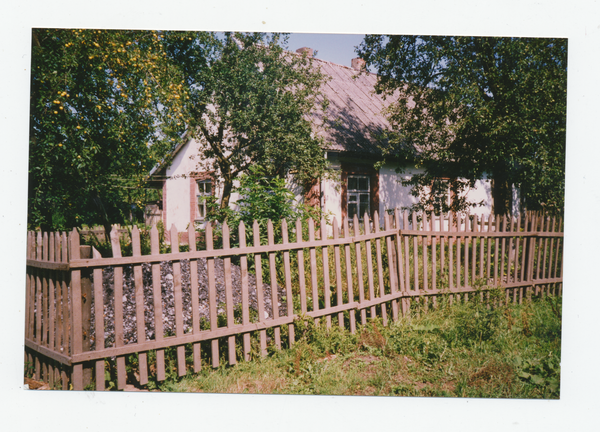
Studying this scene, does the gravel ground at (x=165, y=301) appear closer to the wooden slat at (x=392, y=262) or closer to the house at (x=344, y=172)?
the house at (x=344, y=172)

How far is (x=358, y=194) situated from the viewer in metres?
7.62

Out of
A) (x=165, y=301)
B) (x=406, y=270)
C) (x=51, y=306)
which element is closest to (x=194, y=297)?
(x=51, y=306)

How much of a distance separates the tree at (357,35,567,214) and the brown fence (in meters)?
1.02

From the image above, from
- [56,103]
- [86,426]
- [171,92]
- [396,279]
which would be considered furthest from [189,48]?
[86,426]

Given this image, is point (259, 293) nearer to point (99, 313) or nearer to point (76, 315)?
point (99, 313)

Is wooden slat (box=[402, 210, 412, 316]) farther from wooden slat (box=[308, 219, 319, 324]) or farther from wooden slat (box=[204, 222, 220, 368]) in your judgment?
wooden slat (box=[204, 222, 220, 368])

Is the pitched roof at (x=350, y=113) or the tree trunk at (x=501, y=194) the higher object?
the pitched roof at (x=350, y=113)

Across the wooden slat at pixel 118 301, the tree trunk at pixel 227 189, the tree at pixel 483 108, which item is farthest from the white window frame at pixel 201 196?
the tree at pixel 483 108

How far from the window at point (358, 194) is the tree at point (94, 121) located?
422 cm

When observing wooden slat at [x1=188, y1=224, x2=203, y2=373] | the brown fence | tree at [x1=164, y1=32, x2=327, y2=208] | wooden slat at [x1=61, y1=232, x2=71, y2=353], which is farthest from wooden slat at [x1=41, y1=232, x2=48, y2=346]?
tree at [x1=164, y1=32, x2=327, y2=208]

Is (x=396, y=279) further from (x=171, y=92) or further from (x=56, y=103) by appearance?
(x=56, y=103)

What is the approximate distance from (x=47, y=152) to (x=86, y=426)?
258cm

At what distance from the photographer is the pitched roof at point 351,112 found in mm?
6119

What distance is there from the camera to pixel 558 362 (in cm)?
297
